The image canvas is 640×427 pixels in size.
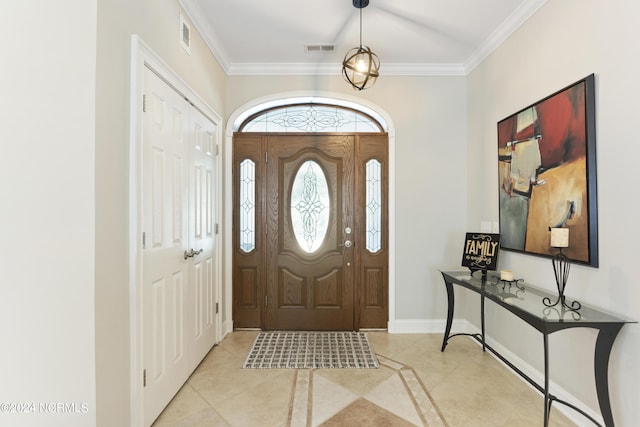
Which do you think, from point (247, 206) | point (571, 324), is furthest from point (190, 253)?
point (571, 324)

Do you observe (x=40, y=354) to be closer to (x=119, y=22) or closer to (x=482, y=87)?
(x=119, y=22)

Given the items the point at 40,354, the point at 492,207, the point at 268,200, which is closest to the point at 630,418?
the point at 492,207

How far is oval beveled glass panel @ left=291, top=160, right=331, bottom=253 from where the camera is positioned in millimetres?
3543

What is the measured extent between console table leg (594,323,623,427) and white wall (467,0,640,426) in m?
0.10

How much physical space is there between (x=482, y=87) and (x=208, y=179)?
2.85 metres

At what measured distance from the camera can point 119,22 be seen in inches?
62.6

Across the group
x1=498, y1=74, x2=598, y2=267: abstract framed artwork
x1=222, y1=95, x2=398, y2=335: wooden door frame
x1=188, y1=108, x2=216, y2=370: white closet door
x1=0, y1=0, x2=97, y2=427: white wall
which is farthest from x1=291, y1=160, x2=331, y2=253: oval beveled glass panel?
x1=0, y1=0, x2=97, y2=427: white wall

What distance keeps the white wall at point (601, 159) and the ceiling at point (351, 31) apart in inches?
14.8

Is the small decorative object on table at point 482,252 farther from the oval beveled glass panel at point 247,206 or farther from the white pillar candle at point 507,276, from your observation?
the oval beveled glass panel at point 247,206

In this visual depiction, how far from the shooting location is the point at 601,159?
183 cm

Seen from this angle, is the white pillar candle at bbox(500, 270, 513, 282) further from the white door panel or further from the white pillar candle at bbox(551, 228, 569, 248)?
the white door panel

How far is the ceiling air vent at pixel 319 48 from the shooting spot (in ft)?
10.0

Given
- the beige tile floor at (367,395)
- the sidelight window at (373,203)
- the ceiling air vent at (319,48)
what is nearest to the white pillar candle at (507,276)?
the beige tile floor at (367,395)

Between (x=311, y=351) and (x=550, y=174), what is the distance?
247cm
